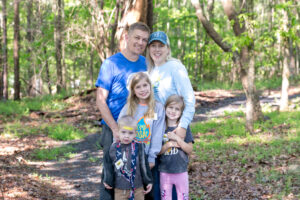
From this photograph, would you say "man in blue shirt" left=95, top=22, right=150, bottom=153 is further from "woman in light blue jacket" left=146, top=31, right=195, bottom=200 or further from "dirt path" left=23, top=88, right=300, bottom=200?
"dirt path" left=23, top=88, right=300, bottom=200

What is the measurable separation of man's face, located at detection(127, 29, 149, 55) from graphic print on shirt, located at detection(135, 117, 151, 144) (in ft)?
2.43

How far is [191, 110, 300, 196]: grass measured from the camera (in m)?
5.62

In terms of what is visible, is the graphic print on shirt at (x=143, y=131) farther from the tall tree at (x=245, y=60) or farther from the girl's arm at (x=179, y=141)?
the tall tree at (x=245, y=60)

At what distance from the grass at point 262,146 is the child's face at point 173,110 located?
2.96 m

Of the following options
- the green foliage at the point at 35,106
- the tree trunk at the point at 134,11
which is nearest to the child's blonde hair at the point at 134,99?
the tree trunk at the point at 134,11

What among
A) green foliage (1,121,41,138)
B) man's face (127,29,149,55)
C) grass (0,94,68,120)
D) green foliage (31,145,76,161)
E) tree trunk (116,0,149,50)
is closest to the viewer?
man's face (127,29,149,55)

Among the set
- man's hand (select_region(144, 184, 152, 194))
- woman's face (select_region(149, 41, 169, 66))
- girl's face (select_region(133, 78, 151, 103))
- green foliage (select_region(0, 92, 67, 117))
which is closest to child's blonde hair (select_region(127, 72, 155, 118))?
girl's face (select_region(133, 78, 151, 103))

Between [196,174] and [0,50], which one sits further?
[0,50]

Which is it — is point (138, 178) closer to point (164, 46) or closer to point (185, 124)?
point (185, 124)

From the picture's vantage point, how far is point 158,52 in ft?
10.4

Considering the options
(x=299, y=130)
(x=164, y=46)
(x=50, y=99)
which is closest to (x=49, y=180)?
(x=164, y=46)

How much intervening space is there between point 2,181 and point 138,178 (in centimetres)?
382

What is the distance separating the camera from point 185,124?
308 cm

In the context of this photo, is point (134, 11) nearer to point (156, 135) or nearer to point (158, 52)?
point (158, 52)
